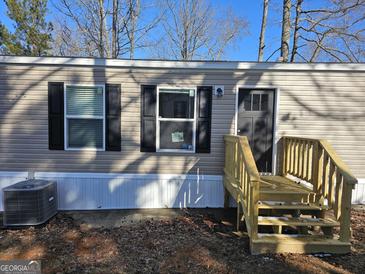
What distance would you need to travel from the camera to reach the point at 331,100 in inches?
214

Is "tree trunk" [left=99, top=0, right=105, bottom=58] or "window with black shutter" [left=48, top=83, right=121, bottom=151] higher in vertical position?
"tree trunk" [left=99, top=0, right=105, bottom=58]

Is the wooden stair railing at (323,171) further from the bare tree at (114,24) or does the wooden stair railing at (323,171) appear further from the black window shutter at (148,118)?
the bare tree at (114,24)

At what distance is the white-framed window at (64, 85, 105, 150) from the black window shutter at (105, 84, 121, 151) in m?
0.08

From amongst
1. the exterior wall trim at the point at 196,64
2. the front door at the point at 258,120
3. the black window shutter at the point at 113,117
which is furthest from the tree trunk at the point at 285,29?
the black window shutter at the point at 113,117

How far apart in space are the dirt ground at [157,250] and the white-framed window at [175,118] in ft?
4.96

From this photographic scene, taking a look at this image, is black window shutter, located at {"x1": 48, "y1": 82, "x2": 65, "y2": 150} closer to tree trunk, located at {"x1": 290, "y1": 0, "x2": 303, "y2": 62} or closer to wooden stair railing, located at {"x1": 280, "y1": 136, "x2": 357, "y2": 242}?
wooden stair railing, located at {"x1": 280, "y1": 136, "x2": 357, "y2": 242}

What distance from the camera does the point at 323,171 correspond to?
421cm

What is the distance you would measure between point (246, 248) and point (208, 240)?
582mm

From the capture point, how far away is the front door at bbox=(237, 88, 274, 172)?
5527 millimetres

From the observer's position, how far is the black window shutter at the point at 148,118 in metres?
5.39

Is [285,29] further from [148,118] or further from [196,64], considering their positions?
[148,118]

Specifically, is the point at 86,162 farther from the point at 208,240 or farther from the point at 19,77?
the point at 208,240

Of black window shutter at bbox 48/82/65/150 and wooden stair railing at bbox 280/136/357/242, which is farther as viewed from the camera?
black window shutter at bbox 48/82/65/150

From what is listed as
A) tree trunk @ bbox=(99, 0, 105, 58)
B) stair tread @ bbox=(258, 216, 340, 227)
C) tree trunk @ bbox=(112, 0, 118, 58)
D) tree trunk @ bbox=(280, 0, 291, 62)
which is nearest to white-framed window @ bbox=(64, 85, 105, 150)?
stair tread @ bbox=(258, 216, 340, 227)
